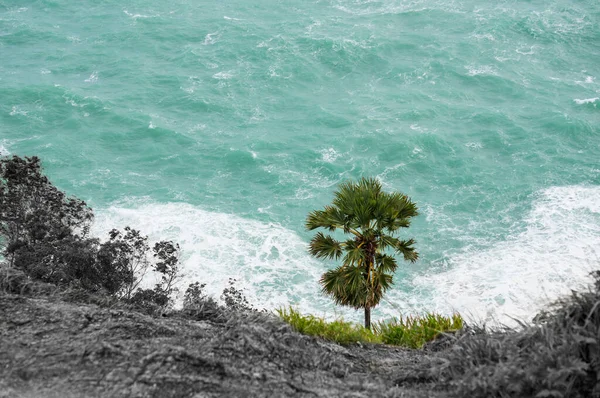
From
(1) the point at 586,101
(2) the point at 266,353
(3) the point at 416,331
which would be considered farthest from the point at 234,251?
(1) the point at 586,101

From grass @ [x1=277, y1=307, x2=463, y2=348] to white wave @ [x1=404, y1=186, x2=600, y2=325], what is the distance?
19287mm

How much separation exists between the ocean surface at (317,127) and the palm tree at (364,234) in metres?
13.6

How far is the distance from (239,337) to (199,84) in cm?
5238

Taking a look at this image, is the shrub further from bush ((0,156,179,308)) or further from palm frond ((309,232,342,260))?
palm frond ((309,232,342,260))

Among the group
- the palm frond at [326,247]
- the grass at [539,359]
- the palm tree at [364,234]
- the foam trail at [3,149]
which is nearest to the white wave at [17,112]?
the foam trail at [3,149]

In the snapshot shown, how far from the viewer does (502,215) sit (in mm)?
44062

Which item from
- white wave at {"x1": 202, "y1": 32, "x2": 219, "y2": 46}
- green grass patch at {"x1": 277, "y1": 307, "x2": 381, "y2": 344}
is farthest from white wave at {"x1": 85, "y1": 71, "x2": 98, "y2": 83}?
green grass patch at {"x1": 277, "y1": 307, "x2": 381, "y2": 344}

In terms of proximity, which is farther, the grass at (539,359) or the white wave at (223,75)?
the white wave at (223,75)

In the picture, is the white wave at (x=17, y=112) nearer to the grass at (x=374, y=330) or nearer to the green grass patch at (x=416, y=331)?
the grass at (x=374, y=330)

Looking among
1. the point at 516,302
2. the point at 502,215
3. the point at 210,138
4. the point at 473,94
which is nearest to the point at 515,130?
the point at 473,94

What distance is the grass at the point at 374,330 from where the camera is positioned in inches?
531

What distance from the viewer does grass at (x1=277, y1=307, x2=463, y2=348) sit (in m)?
13.5

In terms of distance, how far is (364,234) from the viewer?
19.4 metres

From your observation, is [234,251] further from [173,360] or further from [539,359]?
[539,359]
